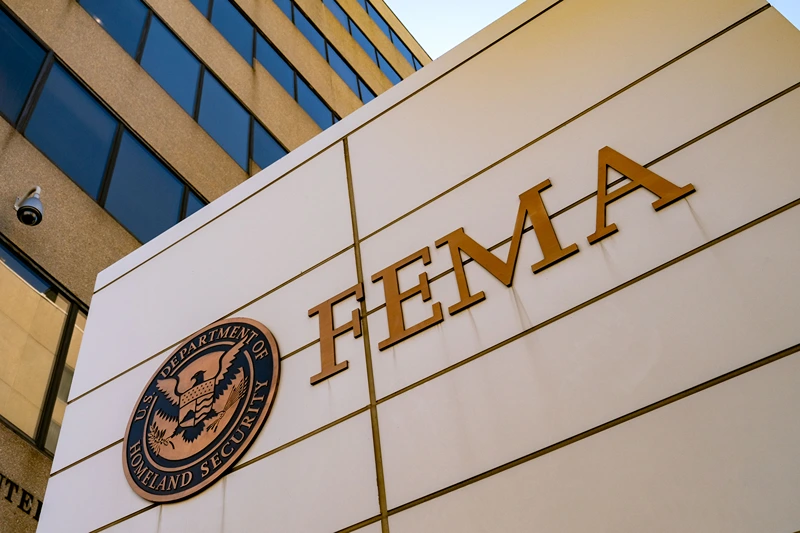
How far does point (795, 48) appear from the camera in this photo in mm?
5719

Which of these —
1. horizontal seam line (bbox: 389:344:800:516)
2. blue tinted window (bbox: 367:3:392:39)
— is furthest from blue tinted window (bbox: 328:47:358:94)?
horizontal seam line (bbox: 389:344:800:516)

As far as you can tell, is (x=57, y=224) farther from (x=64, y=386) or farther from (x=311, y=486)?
(x=311, y=486)

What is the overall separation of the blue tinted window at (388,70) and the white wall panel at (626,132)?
1864 cm

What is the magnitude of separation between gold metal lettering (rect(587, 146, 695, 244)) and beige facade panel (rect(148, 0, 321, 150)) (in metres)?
11.6

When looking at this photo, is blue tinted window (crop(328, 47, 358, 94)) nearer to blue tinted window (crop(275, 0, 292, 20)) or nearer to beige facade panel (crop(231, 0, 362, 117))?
beige facade panel (crop(231, 0, 362, 117))

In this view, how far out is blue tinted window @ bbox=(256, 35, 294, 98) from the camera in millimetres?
18094

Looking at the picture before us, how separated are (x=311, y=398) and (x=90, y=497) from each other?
2431mm

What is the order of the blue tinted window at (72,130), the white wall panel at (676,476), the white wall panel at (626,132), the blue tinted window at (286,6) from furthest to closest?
the blue tinted window at (286,6)
the blue tinted window at (72,130)
the white wall panel at (626,132)
the white wall panel at (676,476)

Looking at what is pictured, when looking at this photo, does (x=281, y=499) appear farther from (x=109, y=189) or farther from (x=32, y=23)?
(x=32, y=23)

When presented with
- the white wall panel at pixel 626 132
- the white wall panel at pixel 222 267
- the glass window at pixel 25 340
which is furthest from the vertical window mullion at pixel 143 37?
the white wall panel at pixel 626 132

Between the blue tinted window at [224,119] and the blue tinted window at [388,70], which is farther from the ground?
the blue tinted window at [388,70]

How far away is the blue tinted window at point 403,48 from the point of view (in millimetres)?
27266

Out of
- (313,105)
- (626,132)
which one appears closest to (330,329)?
(626,132)

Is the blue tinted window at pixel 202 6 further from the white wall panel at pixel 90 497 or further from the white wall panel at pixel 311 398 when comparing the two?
the white wall panel at pixel 311 398
